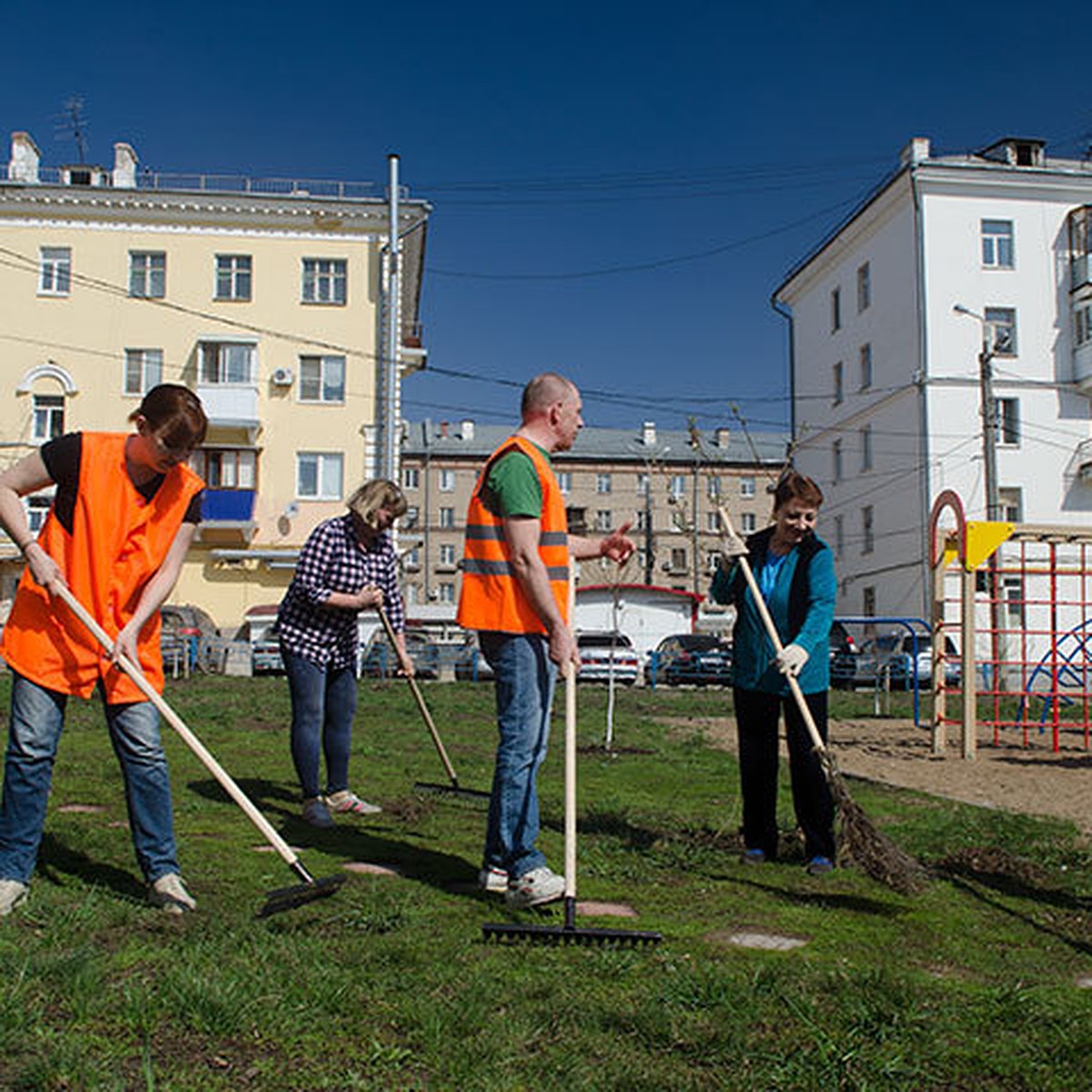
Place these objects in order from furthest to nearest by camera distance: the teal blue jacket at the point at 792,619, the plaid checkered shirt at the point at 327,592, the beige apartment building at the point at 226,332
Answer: the beige apartment building at the point at 226,332 → the plaid checkered shirt at the point at 327,592 → the teal blue jacket at the point at 792,619

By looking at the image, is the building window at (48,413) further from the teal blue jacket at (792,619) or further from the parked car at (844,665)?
the teal blue jacket at (792,619)

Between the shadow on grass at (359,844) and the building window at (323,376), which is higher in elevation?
the building window at (323,376)

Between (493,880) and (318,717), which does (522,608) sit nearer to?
(493,880)

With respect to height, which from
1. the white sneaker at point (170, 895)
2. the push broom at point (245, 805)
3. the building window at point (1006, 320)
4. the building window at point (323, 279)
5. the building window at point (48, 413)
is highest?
the building window at point (323, 279)

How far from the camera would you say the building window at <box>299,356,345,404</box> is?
37.5 metres

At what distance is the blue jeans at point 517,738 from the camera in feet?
14.4

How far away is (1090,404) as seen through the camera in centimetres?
3922

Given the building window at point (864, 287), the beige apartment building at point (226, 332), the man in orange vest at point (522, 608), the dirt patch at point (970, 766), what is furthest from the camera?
the building window at point (864, 287)

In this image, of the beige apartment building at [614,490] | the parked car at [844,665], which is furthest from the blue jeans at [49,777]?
the beige apartment building at [614,490]

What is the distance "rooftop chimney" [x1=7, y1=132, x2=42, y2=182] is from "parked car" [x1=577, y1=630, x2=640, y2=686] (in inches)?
967

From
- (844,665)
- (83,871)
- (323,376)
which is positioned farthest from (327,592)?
(323,376)

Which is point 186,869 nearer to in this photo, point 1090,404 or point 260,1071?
point 260,1071

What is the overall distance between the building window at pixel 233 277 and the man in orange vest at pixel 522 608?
35.2m

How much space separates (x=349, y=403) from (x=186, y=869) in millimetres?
33545
